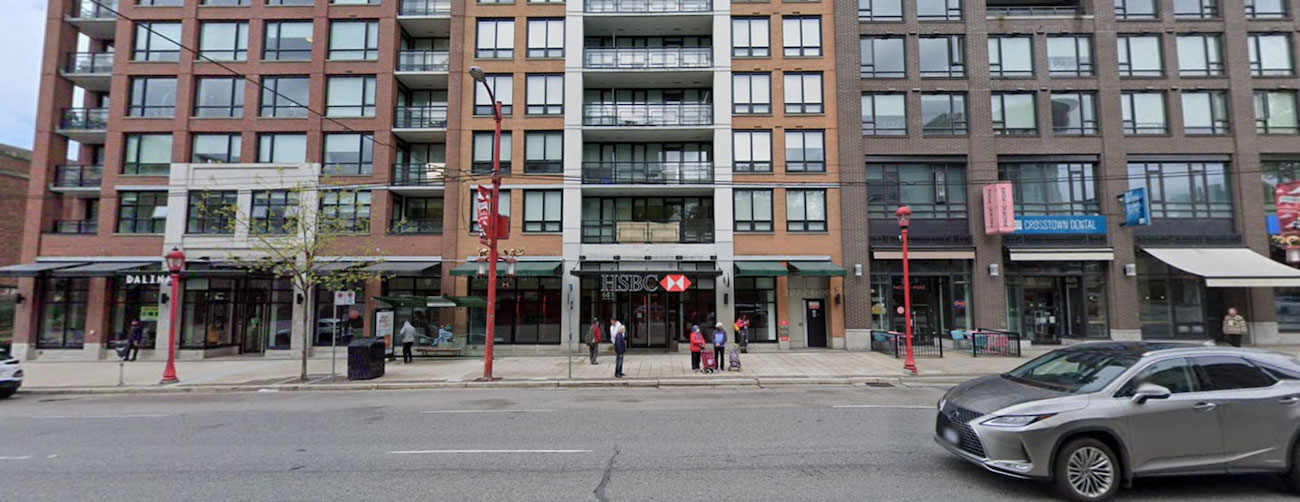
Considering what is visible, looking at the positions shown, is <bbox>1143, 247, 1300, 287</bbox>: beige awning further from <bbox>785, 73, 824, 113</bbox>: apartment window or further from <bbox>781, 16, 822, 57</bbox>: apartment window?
<bbox>781, 16, 822, 57</bbox>: apartment window

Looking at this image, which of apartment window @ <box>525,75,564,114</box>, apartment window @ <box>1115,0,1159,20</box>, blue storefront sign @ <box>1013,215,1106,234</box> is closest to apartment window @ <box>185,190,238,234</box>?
apartment window @ <box>525,75,564,114</box>

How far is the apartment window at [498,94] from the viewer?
23156 millimetres

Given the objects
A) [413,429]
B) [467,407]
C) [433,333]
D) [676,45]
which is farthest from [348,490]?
[676,45]

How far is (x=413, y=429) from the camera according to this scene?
9125 millimetres

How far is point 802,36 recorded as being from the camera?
23562mm

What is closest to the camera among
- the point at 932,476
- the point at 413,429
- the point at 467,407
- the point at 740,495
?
the point at 740,495

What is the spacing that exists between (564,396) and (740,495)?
769 cm

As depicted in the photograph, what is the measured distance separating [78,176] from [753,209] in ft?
94.2

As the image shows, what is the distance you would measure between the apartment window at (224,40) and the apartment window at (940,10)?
95.7ft

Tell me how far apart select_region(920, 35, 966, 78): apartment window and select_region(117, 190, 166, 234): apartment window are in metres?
31.9

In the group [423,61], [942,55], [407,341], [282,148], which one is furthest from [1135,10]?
[282,148]

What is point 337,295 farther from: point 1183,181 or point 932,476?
point 1183,181

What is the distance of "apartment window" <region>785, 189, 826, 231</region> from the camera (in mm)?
22688

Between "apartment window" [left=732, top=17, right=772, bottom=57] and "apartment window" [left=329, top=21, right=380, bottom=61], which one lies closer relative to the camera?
"apartment window" [left=329, top=21, right=380, bottom=61]
